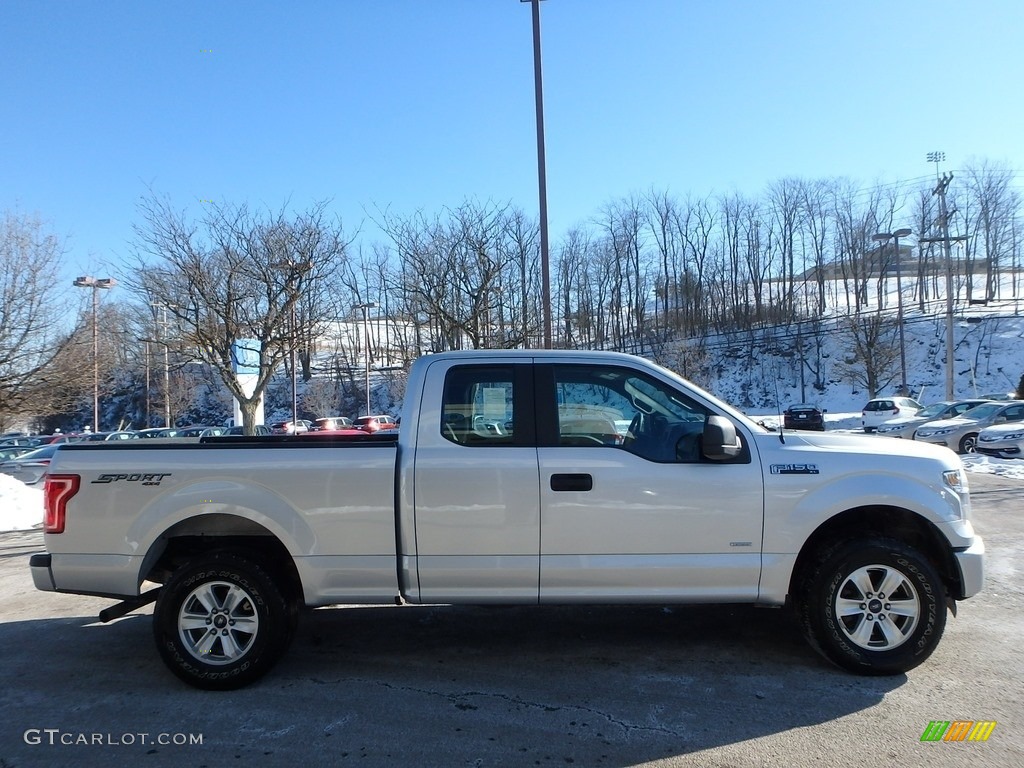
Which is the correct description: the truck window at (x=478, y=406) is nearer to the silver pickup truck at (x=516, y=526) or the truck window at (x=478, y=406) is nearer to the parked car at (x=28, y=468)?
the silver pickup truck at (x=516, y=526)

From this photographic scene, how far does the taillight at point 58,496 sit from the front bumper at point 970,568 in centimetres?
566

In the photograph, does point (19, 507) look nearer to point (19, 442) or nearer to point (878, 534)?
point (878, 534)

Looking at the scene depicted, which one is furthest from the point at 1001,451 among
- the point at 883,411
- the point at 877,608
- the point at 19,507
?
the point at 19,507

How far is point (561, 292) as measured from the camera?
5634 cm

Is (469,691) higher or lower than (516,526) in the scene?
lower

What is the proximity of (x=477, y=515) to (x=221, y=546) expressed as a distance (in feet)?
5.87

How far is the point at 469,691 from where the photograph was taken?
173 inches

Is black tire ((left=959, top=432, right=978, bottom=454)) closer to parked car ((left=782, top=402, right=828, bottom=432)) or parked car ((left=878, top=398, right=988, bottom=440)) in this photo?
parked car ((left=878, top=398, right=988, bottom=440))

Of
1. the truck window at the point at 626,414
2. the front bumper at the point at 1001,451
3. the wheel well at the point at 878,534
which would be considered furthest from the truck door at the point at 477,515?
the front bumper at the point at 1001,451

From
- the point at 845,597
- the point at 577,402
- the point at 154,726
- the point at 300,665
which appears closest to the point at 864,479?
the point at 845,597

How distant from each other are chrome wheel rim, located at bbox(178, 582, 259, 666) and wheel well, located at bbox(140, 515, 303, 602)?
25 centimetres

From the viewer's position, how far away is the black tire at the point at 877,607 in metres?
4.45

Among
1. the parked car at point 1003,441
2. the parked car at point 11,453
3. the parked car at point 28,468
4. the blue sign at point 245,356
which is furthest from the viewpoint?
the parked car at point 11,453

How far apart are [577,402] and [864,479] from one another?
1.88m
